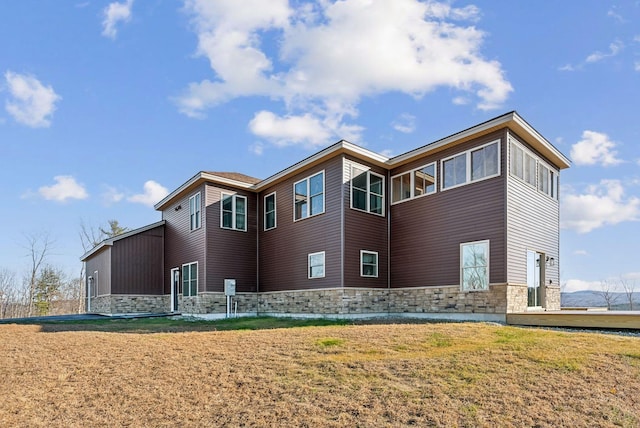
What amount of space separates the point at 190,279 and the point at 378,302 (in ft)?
26.0

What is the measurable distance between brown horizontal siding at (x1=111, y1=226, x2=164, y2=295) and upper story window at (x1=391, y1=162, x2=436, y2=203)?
38.2 feet

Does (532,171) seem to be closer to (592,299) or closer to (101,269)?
(592,299)

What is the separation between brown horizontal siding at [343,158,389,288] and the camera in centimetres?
1324

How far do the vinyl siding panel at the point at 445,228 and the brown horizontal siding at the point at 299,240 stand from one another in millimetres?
2097

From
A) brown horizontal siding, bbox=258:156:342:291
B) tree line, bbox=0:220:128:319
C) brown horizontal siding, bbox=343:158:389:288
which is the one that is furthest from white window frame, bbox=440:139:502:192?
tree line, bbox=0:220:128:319

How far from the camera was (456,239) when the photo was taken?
40.0ft

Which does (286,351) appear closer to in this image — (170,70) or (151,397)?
(151,397)

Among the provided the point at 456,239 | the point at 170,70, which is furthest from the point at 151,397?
the point at 170,70

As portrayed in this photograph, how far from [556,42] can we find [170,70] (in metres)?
10.7

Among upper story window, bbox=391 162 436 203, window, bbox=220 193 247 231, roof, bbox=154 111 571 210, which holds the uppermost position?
roof, bbox=154 111 571 210

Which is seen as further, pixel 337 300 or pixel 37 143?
pixel 37 143

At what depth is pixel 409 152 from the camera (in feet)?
44.2

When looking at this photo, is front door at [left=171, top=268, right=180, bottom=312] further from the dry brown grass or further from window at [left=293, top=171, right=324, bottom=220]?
the dry brown grass

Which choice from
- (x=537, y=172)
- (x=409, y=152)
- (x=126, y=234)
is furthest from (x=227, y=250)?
(x=537, y=172)
